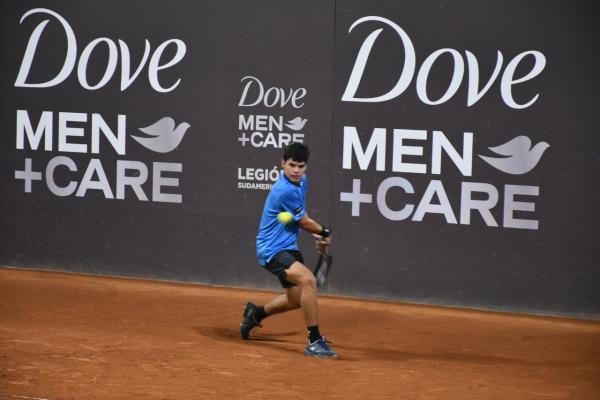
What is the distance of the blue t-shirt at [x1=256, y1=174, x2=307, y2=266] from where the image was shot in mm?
8305

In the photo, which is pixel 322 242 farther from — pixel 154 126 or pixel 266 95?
pixel 154 126

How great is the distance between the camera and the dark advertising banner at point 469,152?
404 inches

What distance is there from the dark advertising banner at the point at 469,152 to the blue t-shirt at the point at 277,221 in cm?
258

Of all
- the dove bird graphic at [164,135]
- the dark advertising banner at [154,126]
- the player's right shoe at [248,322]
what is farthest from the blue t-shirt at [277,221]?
the dove bird graphic at [164,135]

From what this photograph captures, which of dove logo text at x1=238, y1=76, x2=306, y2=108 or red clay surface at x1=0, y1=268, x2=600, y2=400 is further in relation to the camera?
Result: dove logo text at x1=238, y1=76, x2=306, y2=108

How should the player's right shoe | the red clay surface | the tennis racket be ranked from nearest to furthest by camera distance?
1. the red clay surface
2. the tennis racket
3. the player's right shoe

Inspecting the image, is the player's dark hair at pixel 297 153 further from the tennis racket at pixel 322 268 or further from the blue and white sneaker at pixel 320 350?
the blue and white sneaker at pixel 320 350

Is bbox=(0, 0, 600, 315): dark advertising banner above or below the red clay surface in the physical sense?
above

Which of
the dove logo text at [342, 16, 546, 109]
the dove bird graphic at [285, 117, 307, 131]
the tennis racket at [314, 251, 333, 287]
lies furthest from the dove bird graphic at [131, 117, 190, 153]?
the tennis racket at [314, 251, 333, 287]

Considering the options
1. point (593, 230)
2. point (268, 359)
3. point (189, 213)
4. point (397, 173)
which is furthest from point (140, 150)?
point (593, 230)

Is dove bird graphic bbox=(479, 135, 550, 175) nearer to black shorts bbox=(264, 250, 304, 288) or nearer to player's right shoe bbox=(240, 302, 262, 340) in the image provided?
black shorts bbox=(264, 250, 304, 288)

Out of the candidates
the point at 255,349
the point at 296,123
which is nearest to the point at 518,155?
the point at 296,123

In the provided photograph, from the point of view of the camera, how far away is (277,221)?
27.7ft

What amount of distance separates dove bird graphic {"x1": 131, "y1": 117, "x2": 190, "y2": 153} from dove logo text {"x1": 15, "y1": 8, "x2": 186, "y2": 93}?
40 centimetres
